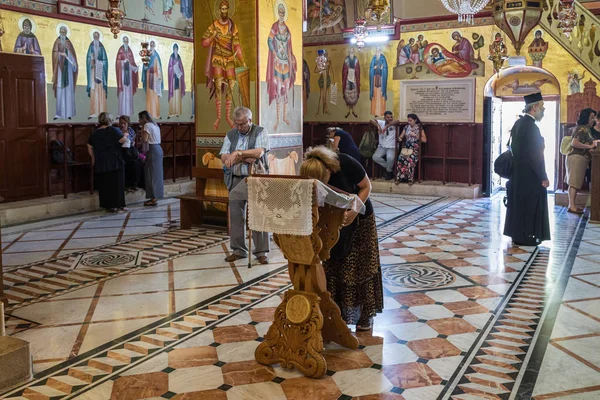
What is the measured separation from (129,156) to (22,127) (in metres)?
1.87

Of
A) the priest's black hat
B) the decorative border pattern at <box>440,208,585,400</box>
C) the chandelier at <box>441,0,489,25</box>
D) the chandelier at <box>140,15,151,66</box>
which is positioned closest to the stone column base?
the decorative border pattern at <box>440,208,585,400</box>

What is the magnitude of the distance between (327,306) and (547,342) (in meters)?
1.68

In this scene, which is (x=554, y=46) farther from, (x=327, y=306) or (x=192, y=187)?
(x=327, y=306)

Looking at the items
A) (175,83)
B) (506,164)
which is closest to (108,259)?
(506,164)

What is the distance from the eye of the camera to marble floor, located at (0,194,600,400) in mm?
3896

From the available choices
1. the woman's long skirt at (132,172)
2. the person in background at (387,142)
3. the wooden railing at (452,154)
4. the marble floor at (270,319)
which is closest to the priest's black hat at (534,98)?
the marble floor at (270,319)

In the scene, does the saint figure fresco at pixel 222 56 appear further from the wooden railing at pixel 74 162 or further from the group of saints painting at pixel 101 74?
the group of saints painting at pixel 101 74

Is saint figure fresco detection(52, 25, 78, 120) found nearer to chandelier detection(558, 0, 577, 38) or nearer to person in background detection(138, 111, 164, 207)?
person in background detection(138, 111, 164, 207)

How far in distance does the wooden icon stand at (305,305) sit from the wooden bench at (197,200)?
4.71 m

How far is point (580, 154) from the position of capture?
10633mm

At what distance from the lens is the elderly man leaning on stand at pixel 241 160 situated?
22.1ft

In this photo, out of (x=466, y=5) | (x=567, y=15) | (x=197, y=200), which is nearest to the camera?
(x=466, y=5)

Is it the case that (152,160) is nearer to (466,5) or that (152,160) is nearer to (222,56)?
(222,56)

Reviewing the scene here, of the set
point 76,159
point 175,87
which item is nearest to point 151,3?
point 175,87
